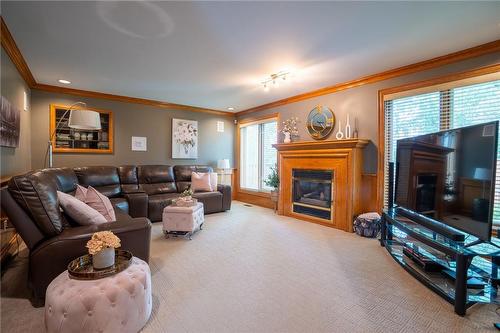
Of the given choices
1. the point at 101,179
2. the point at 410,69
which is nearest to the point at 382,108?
the point at 410,69

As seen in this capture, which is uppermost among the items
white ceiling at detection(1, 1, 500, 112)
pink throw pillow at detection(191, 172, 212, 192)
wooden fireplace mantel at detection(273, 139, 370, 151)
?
white ceiling at detection(1, 1, 500, 112)

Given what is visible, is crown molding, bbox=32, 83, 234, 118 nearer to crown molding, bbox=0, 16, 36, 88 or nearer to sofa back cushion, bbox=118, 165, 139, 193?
crown molding, bbox=0, 16, 36, 88

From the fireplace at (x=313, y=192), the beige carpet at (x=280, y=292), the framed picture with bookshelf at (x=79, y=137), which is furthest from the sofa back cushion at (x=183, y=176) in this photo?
the fireplace at (x=313, y=192)

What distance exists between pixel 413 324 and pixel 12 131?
443cm

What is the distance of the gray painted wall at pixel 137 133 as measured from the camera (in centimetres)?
434

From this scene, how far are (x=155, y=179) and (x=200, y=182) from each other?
0.95 metres

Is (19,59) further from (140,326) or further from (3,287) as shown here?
(140,326)

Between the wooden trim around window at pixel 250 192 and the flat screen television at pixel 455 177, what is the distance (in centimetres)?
318

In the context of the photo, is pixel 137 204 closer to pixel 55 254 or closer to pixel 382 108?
pixel 55 254

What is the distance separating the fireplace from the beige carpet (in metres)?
1.03

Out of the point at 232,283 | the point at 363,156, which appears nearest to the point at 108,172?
the point at 232,283

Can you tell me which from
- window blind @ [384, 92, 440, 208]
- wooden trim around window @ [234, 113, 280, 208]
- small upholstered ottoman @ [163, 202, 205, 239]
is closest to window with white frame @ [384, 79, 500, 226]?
window blind @ [384, 92, 440, 208]

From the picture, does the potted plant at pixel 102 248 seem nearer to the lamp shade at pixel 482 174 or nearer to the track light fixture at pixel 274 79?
the lamp shade at pixel 482 174

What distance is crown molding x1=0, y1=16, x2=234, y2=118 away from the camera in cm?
263
